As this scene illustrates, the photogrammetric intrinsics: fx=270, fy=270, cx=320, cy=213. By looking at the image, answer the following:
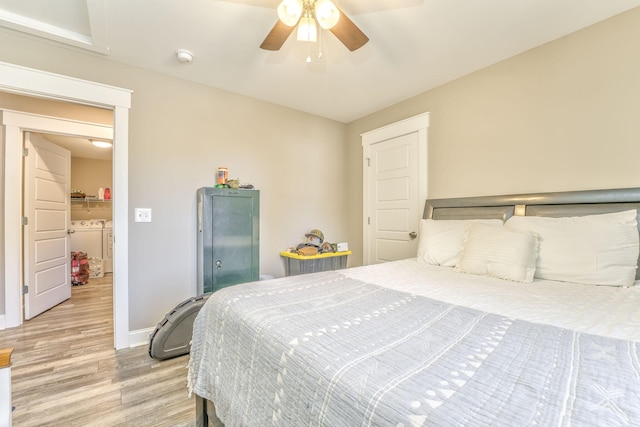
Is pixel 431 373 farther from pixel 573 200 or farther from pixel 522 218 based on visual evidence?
pixel 573 200

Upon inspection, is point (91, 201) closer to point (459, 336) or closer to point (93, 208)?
point (93, 208)

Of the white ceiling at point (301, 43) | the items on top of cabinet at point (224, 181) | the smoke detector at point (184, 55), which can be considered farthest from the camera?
the items on top of cabinet at point (224, 181)

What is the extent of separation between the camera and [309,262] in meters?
3.18

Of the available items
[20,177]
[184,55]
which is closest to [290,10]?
[184,55]

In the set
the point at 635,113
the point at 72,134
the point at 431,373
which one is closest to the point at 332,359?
the point at 431,373

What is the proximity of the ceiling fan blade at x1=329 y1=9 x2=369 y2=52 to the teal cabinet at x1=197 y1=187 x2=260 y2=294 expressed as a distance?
63.9 inches

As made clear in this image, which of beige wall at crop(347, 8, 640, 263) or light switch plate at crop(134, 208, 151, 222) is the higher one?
beige wall at crop(347, 8, 640, 263)

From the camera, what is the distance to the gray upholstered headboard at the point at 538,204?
1.75 metres

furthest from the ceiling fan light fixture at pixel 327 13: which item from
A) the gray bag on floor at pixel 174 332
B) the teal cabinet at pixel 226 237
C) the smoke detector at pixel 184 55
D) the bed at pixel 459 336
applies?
the gray bag on floor at pixel 174 332

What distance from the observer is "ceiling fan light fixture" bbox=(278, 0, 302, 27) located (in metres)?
1.48

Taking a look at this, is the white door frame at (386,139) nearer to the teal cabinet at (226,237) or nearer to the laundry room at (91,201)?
the teal cabinet at (226,237)

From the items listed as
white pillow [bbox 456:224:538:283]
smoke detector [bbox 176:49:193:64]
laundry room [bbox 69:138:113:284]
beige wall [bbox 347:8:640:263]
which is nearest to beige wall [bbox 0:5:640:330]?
beige wall [bbox 347:8:640:263]

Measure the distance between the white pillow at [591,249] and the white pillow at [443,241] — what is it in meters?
0.44

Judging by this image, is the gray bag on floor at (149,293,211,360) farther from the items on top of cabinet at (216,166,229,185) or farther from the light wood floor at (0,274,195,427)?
the items on top of cabinet at (216,166,229,185)
